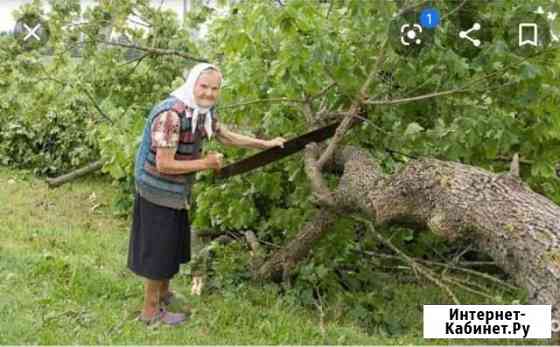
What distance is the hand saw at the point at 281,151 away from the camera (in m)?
4.31

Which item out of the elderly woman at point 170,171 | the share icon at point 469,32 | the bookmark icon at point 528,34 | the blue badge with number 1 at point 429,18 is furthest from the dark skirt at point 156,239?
the bookmark icon at point 528,34

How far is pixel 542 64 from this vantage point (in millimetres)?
3908

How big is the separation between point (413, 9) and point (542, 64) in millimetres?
778

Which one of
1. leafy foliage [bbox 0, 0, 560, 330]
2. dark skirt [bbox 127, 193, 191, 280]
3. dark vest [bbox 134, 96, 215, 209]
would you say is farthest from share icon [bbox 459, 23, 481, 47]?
dark skirt [bbox 127, 193, 191, 280]

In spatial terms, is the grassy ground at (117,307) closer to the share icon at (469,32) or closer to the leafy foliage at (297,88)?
the leafy foliage at (297,88)

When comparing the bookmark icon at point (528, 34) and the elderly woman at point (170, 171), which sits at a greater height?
the bookmark icon at point (528, 34)

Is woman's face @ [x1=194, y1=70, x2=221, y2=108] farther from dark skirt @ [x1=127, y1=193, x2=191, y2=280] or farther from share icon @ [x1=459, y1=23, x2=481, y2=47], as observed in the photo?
share icon @ [x1=459, y1=23, x2=481, y2=47]

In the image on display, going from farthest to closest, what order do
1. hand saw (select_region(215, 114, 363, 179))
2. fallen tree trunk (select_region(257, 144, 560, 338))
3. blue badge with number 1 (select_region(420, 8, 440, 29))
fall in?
hand saw (select_region(215, 114, 363, 179)), blue badge with number 1 (select_region(420, 8, 440, 29)), fallen tree trunk (select_region(257, 144, 560, 338))

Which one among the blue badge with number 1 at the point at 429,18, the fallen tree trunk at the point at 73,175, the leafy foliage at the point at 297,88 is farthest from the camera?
the fallen tree trunk at the point at 73,175

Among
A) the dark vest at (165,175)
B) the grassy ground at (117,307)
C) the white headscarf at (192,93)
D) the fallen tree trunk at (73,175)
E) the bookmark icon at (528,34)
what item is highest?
the bookmark icon at (528,34)

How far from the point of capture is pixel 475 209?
3.27 metres

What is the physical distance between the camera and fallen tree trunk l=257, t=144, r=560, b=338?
2.99m

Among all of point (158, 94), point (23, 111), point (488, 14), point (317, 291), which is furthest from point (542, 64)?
point (23, 111)

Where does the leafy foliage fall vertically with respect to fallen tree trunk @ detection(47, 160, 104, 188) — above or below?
above
